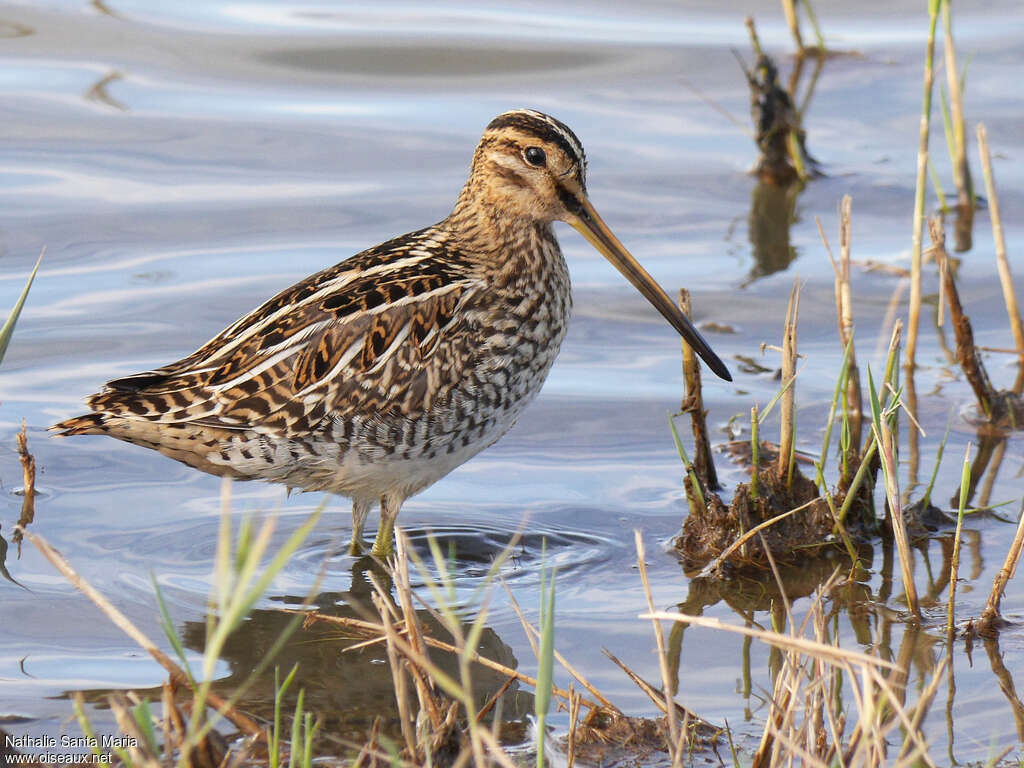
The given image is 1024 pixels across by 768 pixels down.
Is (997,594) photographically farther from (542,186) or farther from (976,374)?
(542,186)

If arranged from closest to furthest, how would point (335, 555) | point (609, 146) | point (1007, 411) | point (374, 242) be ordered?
point (335, 555) → point (1007, 411) → point (374, 242) → point (609, 146)

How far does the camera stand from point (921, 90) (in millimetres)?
10594

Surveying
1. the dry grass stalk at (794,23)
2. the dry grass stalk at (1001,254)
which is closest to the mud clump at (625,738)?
the dry grass stalk at (1001,254)

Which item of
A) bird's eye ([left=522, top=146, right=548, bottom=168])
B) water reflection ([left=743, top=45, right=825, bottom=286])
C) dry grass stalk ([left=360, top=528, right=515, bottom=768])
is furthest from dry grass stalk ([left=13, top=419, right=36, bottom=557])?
water reflection ([left=743, top=45, right=825, bottom=286])

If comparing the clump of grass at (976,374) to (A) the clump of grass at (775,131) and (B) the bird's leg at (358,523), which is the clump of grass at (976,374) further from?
(A) the clump of grass at (775,131)

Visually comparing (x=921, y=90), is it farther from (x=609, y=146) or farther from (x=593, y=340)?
(x=593, y=340)

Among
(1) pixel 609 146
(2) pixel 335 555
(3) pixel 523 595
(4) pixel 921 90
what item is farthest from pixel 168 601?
(4) pixel 921 90

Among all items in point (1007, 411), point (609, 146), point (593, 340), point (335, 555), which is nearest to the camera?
point (335, 555)

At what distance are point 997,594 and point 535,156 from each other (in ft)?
7.60

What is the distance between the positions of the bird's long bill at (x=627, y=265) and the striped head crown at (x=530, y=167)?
0.05 meters

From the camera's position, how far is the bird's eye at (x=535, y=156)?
19.2ft

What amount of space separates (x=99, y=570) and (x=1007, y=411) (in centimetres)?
388

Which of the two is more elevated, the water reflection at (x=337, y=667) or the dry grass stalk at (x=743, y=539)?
the dry grass stalk at (x=743, y=539)

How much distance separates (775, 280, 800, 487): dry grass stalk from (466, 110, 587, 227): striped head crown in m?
0.97
